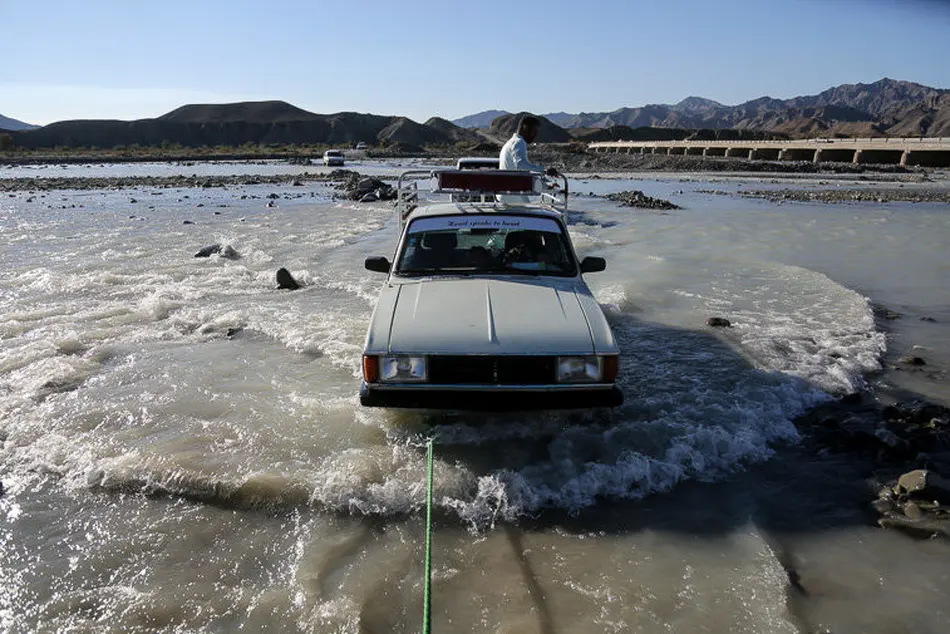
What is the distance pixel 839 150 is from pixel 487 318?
59806 millimetres

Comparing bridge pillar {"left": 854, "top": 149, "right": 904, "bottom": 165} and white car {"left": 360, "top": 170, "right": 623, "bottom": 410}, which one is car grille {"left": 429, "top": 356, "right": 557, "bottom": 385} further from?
bridge pillar {"left": 854, "top": 149, "right": 904, "bottom": 165}

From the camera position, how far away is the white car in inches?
175

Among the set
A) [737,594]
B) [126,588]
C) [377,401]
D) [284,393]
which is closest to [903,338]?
[737,594]

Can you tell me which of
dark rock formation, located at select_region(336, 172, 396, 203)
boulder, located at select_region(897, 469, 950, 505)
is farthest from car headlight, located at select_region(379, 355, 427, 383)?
dark rock formation, located at select_region(336, 172, 396, 203)

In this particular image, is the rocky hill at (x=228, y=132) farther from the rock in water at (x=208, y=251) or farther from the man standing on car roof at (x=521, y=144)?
the man standing on car roof at (x=521, y=144)

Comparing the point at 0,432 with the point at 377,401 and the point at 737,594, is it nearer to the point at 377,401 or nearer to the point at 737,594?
the point at 377,401

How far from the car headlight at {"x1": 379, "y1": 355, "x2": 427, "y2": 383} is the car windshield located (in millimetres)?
1388

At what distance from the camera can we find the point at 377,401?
14.9ft

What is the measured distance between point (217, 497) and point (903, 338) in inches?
301

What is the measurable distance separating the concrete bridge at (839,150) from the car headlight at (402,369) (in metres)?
51.4

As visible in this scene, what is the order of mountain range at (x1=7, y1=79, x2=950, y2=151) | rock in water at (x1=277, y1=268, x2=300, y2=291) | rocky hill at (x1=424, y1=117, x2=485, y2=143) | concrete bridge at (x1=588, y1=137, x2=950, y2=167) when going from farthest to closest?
rocky hill at (x1=424, y1=117, x2=485, y2=143), mountain range at (x1=7, y1=79, x2=950, y2=151), concrete bridge at (x1=588, y1=137, x2=950, y2=167), rock in water at (x1=277, y1=268, x2=300, y2=291)

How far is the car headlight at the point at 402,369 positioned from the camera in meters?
4.46

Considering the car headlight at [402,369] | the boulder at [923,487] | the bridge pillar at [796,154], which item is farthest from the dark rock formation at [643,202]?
the bridge pillar at [796,154]

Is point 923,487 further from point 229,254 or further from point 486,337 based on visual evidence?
point 229,254
